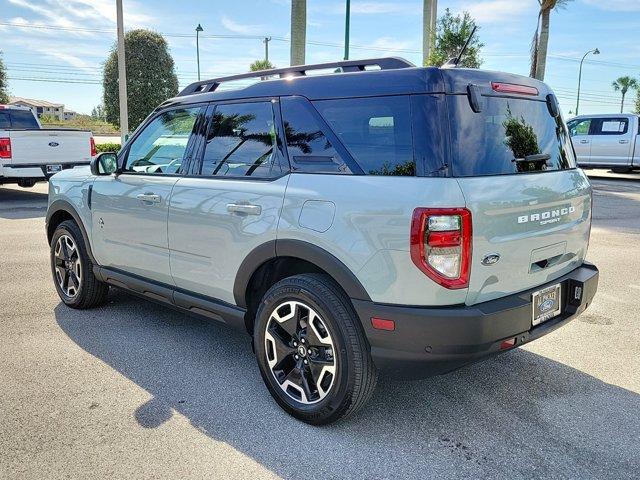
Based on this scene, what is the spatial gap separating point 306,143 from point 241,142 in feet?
1.87

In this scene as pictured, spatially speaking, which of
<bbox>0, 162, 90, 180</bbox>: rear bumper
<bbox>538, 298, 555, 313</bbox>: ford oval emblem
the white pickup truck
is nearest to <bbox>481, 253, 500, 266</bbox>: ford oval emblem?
<bbox>538, 298, 555, 313</bbox>: ford oval emblem

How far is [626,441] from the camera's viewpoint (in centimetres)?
Answer: 286

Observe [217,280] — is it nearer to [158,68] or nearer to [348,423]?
[348,423]

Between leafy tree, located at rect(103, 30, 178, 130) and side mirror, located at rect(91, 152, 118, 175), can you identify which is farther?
leafy tree, located at rect(103, 30, 178, 130)

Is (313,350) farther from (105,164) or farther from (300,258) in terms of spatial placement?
(105,164)

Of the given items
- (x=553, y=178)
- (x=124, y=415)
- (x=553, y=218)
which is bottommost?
(x=124, y=415)

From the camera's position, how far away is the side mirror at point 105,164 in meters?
4.36

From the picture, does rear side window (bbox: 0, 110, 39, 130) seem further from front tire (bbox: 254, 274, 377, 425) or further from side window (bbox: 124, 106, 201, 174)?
front tire (bbox: 254, 274, 377, 425)

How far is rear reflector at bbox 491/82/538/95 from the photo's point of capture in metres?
2.90

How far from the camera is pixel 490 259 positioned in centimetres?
264

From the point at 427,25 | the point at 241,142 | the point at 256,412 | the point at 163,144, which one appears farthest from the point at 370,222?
the point at 427,25

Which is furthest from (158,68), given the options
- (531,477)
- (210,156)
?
(531,477)

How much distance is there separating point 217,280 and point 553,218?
78.4 inches

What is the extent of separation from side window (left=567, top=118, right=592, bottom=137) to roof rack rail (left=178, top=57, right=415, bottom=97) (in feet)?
57.3
